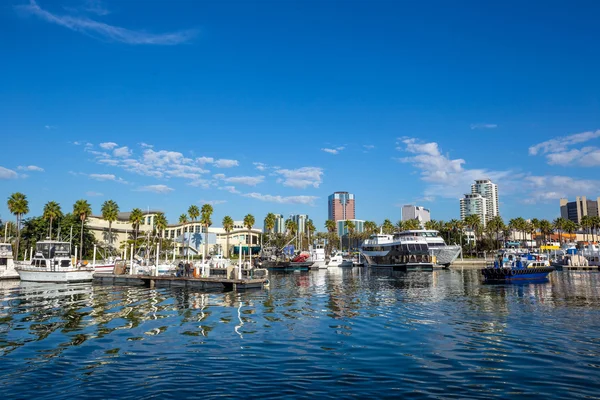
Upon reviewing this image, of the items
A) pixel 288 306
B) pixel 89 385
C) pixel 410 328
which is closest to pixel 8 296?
pixel 288 306

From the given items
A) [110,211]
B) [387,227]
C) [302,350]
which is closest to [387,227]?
[387,227]

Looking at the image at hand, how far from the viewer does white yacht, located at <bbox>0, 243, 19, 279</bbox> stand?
209ft

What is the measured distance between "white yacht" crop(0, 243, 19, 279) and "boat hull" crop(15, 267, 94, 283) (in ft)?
21.5

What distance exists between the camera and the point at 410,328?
23.0m

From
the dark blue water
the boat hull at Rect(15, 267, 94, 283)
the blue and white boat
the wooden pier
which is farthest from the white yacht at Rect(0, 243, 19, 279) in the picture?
the blue and white boat

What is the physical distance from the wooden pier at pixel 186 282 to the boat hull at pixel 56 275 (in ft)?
7.28

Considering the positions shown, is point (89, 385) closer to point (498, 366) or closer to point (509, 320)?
point (498, 366)

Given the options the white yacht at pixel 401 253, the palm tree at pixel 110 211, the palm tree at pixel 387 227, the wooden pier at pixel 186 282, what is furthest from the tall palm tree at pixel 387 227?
the wooden pier at pixel 186 282

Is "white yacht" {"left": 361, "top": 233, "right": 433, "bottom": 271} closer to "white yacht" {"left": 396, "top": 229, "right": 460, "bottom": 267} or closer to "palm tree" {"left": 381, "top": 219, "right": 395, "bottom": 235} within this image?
"white yacht" {"left": 396, "top": 229, "right": 460, "bottom": 267}

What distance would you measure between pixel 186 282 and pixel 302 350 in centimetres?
3485

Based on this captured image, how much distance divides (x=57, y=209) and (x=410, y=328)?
82.9 m

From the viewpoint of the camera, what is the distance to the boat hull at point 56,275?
185 ft

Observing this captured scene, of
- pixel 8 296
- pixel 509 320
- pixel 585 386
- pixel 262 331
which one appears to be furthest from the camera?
pixel 8 296

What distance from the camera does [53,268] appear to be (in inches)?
2255
